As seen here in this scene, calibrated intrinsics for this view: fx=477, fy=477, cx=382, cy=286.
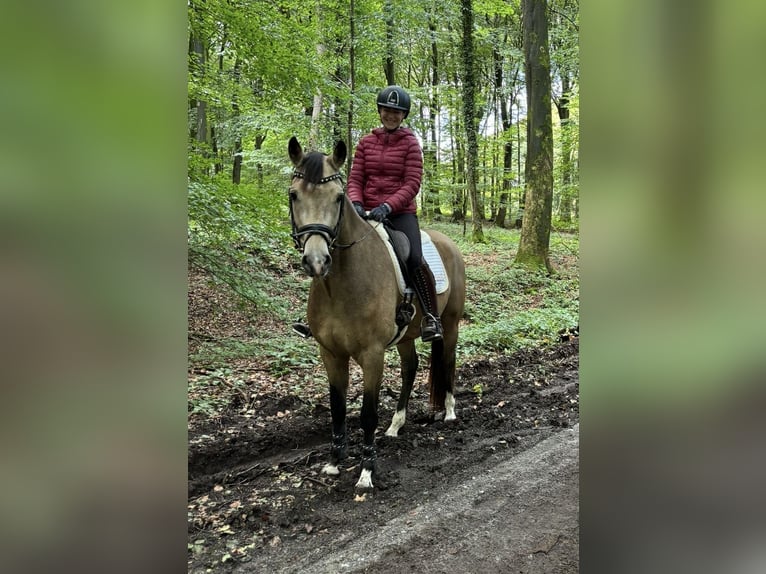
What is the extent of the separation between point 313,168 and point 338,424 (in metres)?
2.13

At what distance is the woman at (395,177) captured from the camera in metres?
4.26

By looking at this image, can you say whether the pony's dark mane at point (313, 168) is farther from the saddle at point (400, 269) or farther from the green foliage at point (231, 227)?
the green foliage at point (231, 227)

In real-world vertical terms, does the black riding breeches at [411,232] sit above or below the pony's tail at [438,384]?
above

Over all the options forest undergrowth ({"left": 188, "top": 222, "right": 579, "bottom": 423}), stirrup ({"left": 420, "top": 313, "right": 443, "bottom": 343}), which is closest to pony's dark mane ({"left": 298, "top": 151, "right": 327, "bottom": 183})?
stirrup ({"left": 420, "top": 313, "right": 443, "bottom": 343})

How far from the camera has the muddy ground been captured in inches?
111

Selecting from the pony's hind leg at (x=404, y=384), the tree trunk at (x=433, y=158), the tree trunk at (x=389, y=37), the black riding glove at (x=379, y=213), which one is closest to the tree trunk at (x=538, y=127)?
the tree trunk at (x=389, y=37)

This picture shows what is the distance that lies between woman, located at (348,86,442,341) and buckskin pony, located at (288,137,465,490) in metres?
0.42
